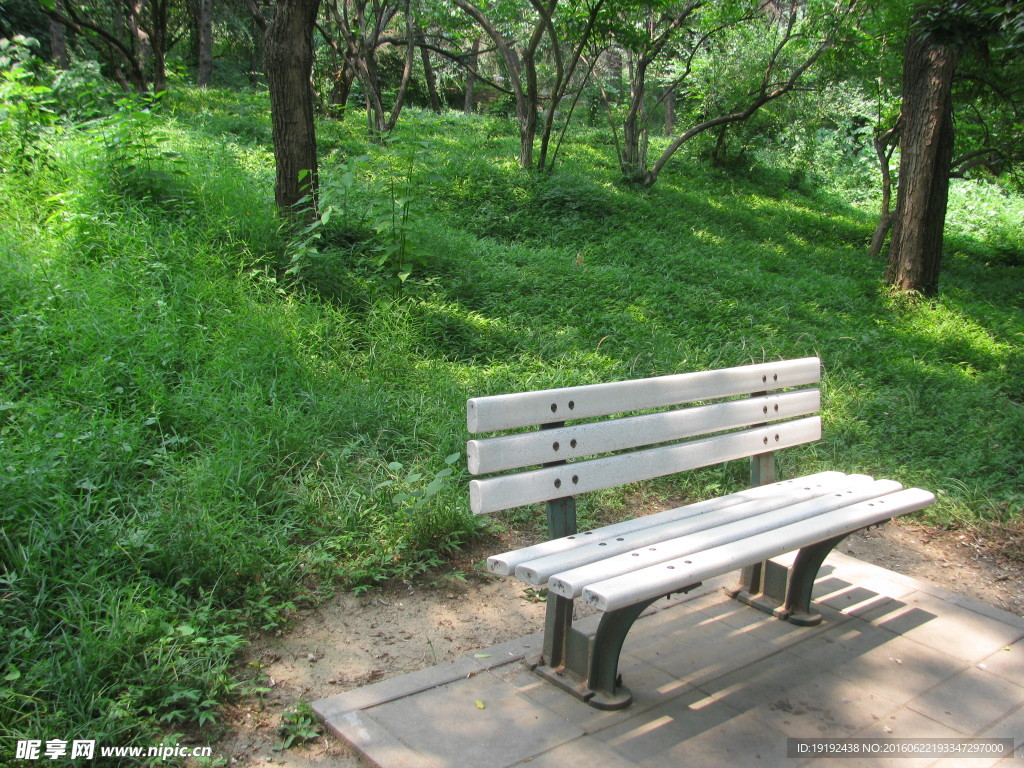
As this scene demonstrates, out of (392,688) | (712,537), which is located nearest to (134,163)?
(392,688)

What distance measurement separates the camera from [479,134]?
1457cm

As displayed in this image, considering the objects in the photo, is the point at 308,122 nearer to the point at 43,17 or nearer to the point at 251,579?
the point at 251,579

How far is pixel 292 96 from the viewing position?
6.12 metres

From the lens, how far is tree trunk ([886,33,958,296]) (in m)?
8.42

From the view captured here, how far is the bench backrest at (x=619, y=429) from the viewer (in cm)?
247

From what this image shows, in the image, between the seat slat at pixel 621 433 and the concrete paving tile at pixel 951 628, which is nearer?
the seat slat at pixel 621 433

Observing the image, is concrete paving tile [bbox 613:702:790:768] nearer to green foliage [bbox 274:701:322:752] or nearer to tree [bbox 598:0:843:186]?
green foliage [bbox 274:701:322:752]

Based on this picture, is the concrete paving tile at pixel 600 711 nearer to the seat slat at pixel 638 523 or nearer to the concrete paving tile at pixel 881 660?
the seat slat at pixel 638 523

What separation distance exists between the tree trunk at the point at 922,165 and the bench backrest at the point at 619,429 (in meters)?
6.35

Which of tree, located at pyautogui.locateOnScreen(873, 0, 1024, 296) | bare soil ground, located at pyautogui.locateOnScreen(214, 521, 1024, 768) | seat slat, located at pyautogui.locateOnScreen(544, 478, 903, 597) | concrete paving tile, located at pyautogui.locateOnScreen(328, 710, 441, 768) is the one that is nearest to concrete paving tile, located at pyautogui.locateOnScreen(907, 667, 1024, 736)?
seat slat, located at pyautogui.locateOnScreen(544, 478, 903, 597)

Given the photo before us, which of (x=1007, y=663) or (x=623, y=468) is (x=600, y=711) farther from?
(x=1007, y=663)

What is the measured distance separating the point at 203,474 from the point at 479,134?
12255 millimetres

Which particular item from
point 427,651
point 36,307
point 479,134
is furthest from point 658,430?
point 479,134

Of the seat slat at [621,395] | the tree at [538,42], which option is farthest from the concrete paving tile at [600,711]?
the tree at [538,42]
